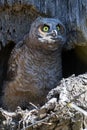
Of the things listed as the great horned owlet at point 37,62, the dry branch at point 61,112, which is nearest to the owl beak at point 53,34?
the great horned owlet at point 37,62

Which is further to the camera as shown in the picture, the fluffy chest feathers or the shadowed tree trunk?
the fluffy chest feathers

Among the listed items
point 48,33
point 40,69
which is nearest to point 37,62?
point 40,69

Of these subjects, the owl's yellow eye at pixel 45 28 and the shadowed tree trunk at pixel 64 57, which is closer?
the shadowed tree trunk at pixel 64 57

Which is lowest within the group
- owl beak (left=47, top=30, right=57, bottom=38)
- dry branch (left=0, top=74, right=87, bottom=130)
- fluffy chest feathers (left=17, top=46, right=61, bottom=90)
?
dry branch (left=0, top=74, right=87, bottom=130)

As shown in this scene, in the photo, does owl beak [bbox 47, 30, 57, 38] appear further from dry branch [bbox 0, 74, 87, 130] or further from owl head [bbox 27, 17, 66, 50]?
dry branch [bbox 0, 74, 87, 130]

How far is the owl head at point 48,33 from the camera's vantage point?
2.23 meters

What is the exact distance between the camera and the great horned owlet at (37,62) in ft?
7.36

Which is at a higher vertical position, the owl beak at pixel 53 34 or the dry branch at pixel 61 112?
the owl beak at pixel 53 34

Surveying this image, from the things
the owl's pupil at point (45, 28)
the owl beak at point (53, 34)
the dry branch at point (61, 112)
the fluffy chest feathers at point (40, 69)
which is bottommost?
the dry branch at point (61, 112)

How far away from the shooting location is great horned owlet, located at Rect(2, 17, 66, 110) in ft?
7.36

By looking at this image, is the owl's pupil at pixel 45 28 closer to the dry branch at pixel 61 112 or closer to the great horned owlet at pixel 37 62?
the great horned owlet at pixel 37 62

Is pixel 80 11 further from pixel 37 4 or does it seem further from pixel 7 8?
pixel 7 8

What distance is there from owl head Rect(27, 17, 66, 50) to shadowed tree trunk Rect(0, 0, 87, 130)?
51mm

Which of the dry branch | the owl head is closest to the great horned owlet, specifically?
the owl head
